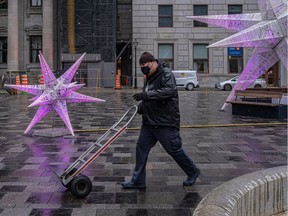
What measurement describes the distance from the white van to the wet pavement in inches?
950

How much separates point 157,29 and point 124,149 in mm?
32906

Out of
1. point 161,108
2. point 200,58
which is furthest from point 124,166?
point 200,58

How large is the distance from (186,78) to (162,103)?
31869 mm

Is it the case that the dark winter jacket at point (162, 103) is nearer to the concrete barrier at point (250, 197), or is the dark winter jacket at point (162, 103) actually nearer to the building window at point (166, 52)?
the concrete barrier at point (250, 197)

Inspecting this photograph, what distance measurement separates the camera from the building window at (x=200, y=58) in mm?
40812

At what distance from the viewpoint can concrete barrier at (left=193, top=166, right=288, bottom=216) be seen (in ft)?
10.8

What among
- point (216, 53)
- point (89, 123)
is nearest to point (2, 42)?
point (216, 53)

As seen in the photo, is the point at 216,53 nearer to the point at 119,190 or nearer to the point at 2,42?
the point at 2,42

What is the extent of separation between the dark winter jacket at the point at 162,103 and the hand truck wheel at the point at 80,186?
1.16 metres


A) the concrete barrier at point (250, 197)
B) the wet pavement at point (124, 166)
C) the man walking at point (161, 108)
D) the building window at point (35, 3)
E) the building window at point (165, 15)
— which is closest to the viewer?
the concrete barrier at point (250, 197)

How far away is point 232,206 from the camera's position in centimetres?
339

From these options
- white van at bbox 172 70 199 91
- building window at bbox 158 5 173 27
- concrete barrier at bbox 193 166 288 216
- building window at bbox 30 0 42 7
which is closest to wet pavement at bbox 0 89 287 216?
concrete barrier at bbox 193 166 288 216

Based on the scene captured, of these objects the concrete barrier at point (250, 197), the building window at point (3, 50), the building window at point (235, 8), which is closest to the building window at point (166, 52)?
the building window at point (235, 8)

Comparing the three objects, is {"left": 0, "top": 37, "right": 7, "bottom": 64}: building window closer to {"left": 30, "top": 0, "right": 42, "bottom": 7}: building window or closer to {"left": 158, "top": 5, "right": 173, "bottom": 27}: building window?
{"left": 30, "top": 0, "right": 42, "bottom": 7}: building window
